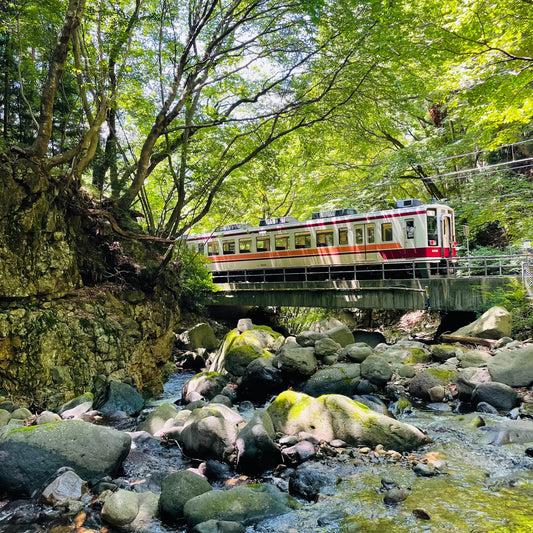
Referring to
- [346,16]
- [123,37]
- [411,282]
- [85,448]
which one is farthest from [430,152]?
[85,448]

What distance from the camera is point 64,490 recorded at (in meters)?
4.13

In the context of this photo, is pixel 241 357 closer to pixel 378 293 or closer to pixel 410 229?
pixel 378 293

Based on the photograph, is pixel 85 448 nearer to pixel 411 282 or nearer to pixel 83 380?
pixel 83 380

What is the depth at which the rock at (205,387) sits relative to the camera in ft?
28.0

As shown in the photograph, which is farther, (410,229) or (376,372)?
(410,229)

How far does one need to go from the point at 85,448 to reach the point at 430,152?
15560 millimetres

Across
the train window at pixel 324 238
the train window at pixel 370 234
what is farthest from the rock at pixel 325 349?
the train window at pixel 324 238

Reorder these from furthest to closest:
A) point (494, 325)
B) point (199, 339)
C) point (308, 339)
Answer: point (199, 339) → point (308, 339) → point (494, 325)

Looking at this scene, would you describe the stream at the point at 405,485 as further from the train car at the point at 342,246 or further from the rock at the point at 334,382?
the train car at the point at 342,246

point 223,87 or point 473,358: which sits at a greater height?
point 223,87

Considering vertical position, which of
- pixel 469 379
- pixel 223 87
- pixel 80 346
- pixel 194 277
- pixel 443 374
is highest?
pixel 223 87

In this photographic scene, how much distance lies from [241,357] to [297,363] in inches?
73.8

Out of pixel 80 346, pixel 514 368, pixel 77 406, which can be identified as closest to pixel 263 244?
pixel 80 346

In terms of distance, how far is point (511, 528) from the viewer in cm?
347
